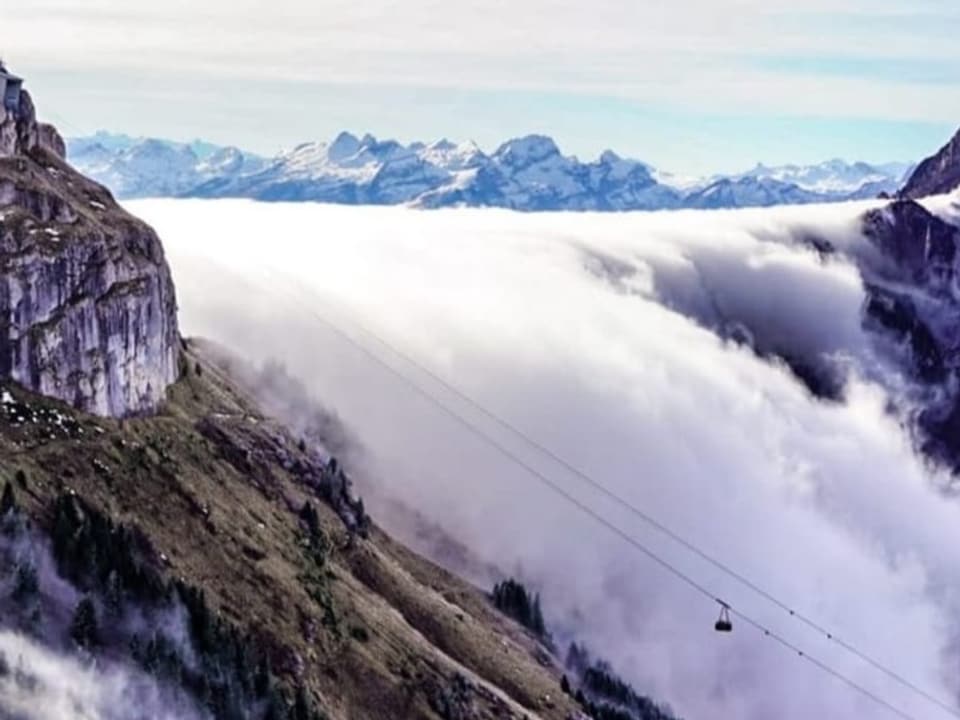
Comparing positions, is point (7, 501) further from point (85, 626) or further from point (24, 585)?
point (85, 626)

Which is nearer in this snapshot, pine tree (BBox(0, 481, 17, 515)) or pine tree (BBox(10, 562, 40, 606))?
pine tree (BBox(10, 562, 40, 606))

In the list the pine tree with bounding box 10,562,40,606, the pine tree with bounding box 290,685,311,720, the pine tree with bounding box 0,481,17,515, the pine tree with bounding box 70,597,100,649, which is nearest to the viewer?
the pine tree with bounding box 10,562,40,606

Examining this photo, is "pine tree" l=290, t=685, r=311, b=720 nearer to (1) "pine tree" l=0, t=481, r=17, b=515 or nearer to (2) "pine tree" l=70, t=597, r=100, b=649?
(2) "pine tree" l=70, t=597, r=100, b=649

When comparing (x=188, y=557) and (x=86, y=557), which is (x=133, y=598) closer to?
(x=86, y=557)

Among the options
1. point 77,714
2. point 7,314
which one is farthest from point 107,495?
point 77,714

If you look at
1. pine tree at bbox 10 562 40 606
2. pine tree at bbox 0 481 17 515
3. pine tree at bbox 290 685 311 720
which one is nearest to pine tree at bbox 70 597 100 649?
pine tree at bbox 10 562 40 606

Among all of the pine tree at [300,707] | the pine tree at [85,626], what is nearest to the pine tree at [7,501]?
the pine tree at [85,626]

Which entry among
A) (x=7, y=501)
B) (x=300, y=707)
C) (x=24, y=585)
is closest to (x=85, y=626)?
(x=24, y=585)

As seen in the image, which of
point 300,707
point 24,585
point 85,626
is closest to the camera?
point 24,585

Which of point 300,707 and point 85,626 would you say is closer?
point 85,626

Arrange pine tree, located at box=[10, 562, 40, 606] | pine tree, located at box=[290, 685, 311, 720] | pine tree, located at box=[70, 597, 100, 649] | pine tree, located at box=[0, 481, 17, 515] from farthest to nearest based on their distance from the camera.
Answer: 1. pine tree, located at box=[290, 685, 311, 720]
2. pine tree, located at box=[0, 481, 17, 515]
3. pine tree, located at box=[70, 597, 100, 649]
4. pine tree, located at box=[10, 562, 40, 606]

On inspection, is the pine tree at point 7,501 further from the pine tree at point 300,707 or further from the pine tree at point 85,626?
the pine tree at point 300,707
